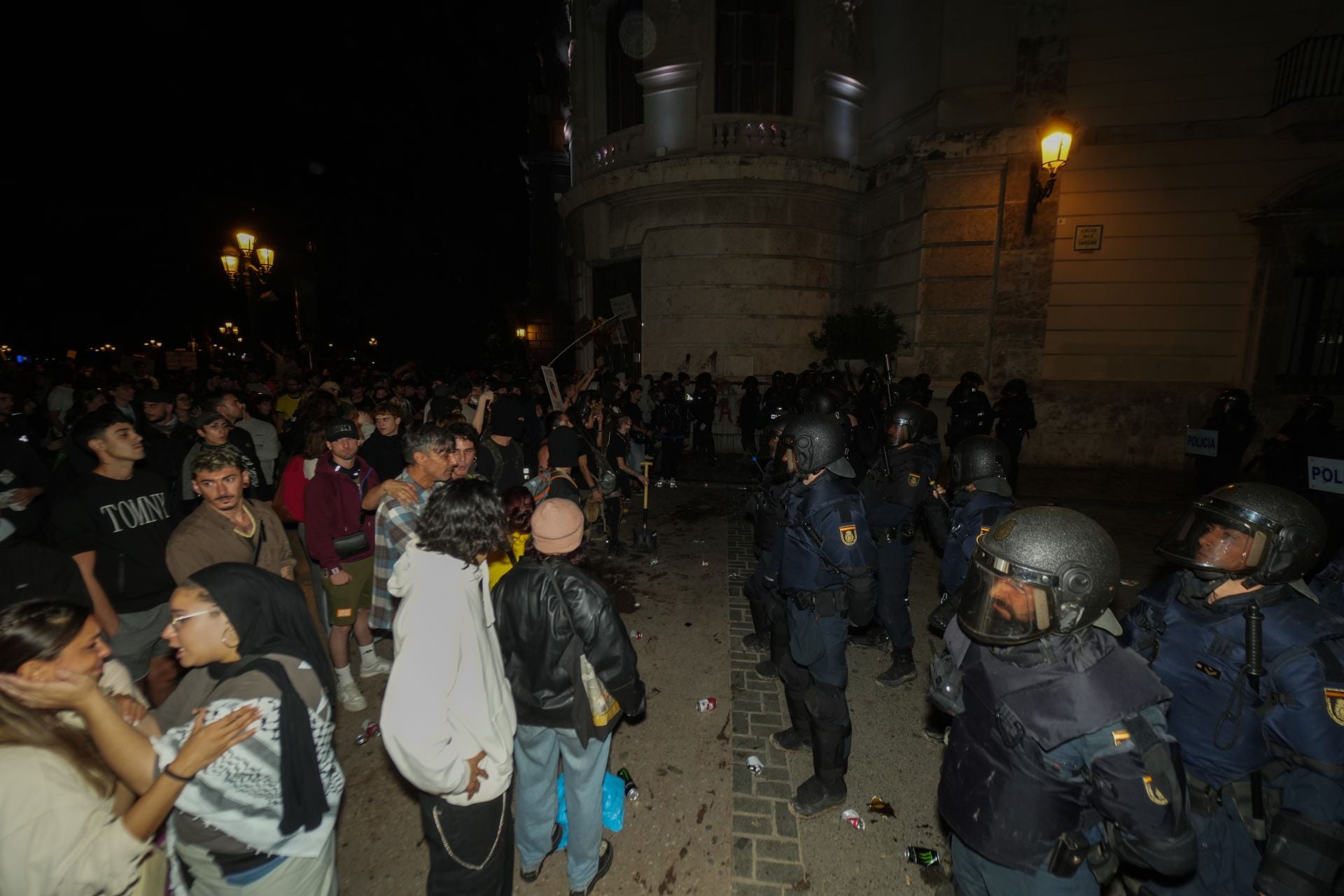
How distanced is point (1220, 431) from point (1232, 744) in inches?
389

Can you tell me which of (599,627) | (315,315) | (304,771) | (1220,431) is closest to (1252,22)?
(1220,431)

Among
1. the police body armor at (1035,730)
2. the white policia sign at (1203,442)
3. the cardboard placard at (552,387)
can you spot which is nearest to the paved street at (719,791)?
the police body armor at (1035,730)

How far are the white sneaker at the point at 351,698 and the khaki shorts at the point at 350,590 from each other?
545mm

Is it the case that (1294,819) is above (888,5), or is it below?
below

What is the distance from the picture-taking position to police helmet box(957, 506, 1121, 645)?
73.1 inches

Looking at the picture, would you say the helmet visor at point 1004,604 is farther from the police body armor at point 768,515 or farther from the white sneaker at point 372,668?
the white sneaker at point 372,668

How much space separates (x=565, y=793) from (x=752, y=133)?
52.2 ft

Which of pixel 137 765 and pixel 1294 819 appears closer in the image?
pixel 137 765

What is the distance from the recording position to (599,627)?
8.23 feet

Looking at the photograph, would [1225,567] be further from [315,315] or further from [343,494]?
[315,315]

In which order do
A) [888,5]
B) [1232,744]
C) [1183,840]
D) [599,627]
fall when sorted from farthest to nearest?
1. [888,5]
2. [599,627]
3. [1232,744]
4. [1183,840]

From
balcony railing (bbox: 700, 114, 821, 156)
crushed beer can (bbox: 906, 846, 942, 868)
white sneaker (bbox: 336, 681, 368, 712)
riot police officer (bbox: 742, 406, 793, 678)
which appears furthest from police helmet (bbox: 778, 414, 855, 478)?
balcony railing (bbox: 700, 114, 821, 156)

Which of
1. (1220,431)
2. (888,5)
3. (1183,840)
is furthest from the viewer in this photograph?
(888,5)

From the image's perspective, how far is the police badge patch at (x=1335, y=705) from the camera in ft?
6.21
